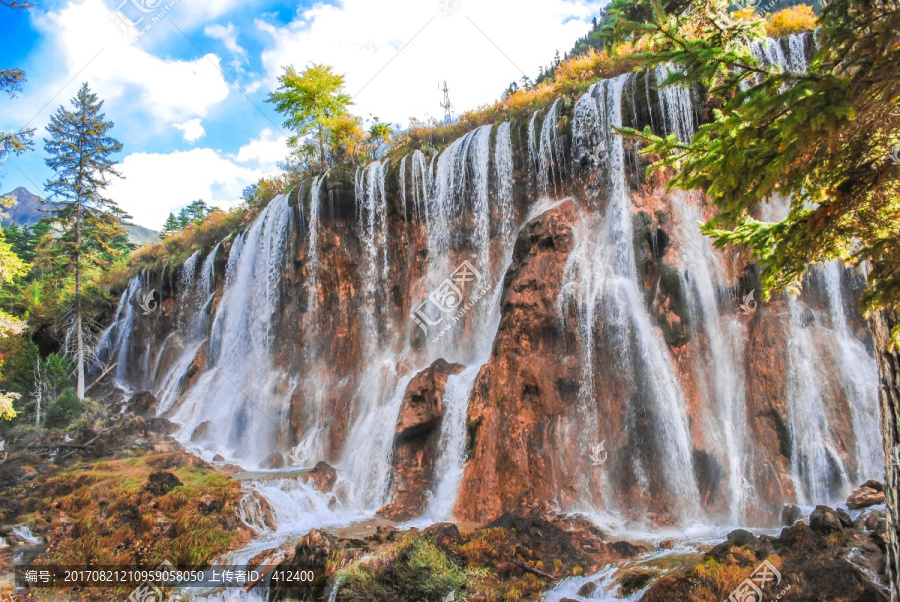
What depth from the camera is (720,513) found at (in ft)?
36.7

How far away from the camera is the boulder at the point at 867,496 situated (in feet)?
29.2

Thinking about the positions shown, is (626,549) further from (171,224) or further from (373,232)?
(171,224)

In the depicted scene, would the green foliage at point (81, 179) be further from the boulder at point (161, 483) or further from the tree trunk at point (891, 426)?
the tree trunk at point (891, 426)

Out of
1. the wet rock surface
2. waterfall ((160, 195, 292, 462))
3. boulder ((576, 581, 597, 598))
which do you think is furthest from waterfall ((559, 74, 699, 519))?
waterfall ((160, 195, 292, 462))

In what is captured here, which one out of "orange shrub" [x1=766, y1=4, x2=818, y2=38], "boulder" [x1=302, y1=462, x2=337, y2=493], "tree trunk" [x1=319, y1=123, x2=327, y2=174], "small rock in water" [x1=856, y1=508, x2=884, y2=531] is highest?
"tree trunk" [x1=319, y1=123, x2=327, y2=174]

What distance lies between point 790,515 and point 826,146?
29.7 ft

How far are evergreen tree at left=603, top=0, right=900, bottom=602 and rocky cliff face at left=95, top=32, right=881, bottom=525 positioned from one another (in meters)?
7.88

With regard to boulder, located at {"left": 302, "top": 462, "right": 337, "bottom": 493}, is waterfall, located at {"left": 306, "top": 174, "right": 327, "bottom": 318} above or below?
above

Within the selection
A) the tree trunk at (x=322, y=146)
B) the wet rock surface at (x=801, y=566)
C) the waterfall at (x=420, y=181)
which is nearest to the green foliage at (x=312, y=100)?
the tree trunk at (x=322, y=146)

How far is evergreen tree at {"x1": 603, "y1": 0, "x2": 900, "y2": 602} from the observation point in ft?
12.2

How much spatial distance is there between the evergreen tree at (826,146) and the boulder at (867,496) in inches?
224

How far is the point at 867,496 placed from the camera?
9.04m

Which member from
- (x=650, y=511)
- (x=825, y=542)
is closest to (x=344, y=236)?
(x=650, y=511)

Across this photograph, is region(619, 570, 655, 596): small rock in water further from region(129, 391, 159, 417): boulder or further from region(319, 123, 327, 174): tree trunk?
region(319, 123, 327, 174): tree trunk
